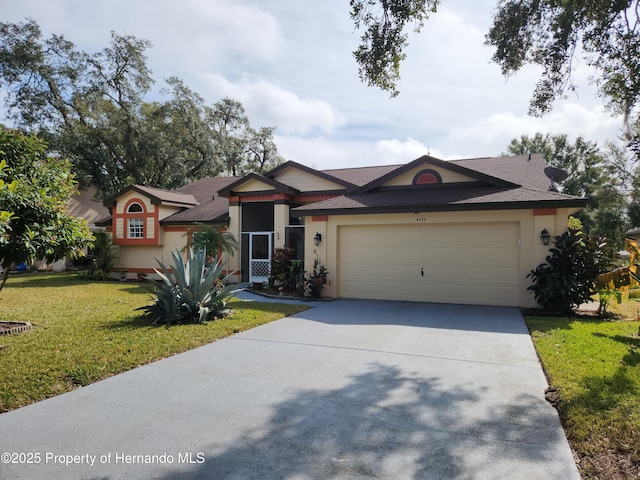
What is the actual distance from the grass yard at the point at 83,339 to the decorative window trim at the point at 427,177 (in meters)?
6.08

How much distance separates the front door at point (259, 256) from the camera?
17.0m

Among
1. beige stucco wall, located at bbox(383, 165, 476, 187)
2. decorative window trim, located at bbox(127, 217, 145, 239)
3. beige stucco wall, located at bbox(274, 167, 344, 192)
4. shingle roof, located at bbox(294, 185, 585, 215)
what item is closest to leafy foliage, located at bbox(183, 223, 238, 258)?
beige stucco wall, located at bbox(274, 167, 344, 192)

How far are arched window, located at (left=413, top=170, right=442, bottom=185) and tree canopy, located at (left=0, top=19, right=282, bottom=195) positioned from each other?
2034 cm

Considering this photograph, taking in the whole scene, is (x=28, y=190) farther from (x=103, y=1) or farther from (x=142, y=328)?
(x=103, y=1)

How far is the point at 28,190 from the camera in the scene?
277 inches

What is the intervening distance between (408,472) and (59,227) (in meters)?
7.48

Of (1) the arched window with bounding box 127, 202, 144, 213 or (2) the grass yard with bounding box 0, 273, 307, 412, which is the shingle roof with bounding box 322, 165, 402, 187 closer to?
(2) the grass yard with bounding box 0, 273, 307, 412

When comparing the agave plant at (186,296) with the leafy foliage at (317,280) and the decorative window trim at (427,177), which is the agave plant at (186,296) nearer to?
the leafy foliage at (317,280)

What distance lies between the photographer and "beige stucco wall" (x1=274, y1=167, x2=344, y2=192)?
16844 mm

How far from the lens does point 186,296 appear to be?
355 inches

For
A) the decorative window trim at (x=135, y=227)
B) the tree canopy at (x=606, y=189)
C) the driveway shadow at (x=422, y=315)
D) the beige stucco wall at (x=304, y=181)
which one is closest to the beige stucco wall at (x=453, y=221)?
the driveway shadow at (x=422, y=315)

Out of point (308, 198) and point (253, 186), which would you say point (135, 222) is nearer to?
point (253, 186)

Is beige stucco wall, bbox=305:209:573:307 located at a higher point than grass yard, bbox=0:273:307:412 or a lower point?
higher

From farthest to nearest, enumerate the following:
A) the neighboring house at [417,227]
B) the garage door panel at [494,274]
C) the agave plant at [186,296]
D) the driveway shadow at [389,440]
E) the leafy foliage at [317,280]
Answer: the leafy foliage at [317,280] < the garage door panel at [494,274] < the neighboring house at [417,227] < the agave plant at [186,296] < the driveway shadow at [389,440]
